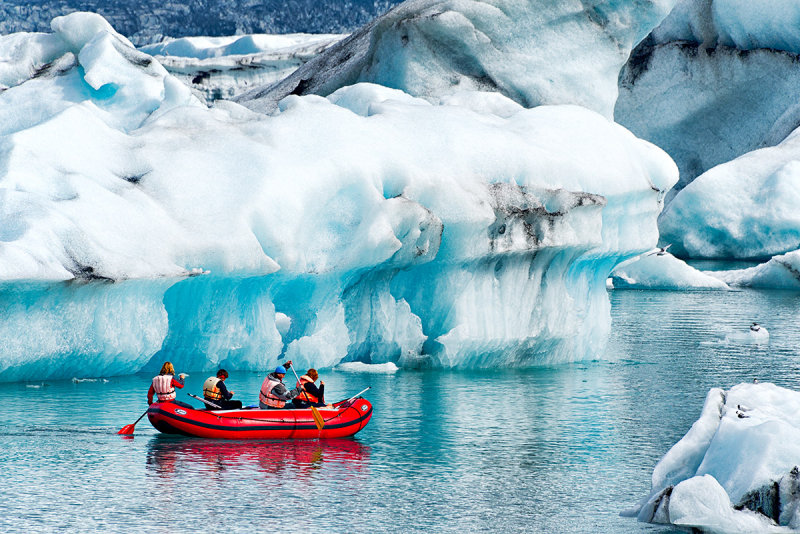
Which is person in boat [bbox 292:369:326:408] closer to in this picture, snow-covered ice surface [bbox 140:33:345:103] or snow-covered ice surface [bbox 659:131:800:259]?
snow-covered ice surface [bbox 140:33:345:103]

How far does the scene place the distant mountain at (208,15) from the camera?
6975cm

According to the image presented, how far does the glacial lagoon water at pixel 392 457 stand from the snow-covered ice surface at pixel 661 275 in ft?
50.4

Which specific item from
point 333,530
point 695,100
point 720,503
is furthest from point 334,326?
point 695,100

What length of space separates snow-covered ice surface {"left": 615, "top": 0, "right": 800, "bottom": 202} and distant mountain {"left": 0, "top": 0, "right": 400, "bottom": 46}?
1173 inches

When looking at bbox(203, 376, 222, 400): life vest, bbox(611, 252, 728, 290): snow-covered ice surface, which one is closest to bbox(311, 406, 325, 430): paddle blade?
bbox(203, 376, 222, 400): life vest

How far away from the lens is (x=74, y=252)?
14.1 meters

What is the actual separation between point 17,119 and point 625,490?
57.2 feet

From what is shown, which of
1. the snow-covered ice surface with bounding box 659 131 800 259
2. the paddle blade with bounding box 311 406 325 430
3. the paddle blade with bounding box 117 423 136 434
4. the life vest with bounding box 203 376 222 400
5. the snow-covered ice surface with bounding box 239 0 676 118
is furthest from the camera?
the snow-covered ice surface with bounding box 659 131 800 259

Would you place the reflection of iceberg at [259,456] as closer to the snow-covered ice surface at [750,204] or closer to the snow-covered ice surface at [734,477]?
the snow-covered ice surface at [734,477]

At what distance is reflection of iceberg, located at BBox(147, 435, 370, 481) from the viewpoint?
1164 cm

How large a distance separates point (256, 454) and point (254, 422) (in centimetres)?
70

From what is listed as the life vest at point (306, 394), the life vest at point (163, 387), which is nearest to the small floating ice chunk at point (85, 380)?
the life vest at point (163, 387)

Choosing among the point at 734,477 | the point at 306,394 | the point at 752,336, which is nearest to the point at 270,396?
the point at 306,394

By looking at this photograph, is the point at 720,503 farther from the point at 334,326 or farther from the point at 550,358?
the point at 550,358
